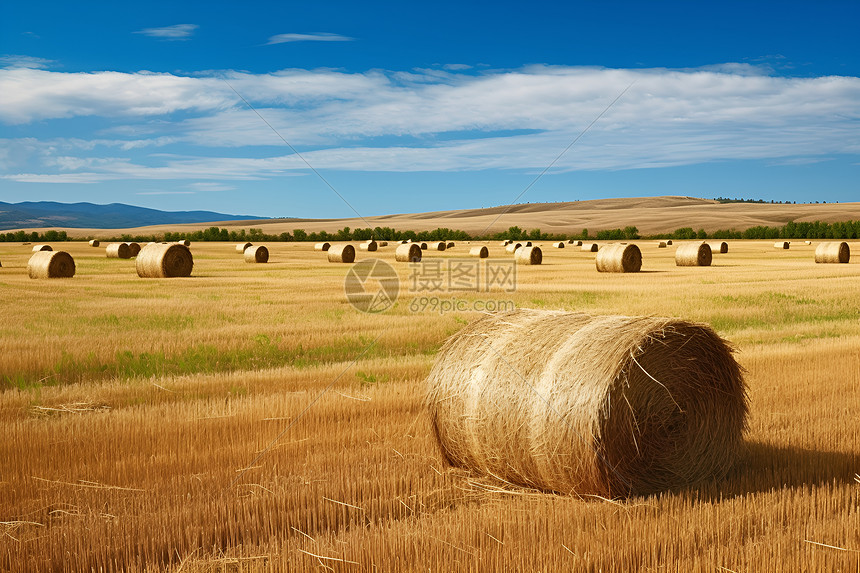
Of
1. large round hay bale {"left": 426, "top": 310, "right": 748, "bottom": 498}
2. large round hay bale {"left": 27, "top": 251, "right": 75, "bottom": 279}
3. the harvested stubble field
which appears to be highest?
large round hay bale {"left": 27, "top": 251, "right": 75, "bottom": 279}

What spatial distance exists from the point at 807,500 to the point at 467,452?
2739 mm

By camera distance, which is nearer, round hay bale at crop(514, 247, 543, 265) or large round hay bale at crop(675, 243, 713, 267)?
large round hay bale at crop(675, 243, 713, 267)

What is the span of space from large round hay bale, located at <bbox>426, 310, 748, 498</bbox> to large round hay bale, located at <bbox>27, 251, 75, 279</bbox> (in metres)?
24.6

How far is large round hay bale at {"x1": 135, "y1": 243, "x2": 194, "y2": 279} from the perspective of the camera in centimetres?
2880

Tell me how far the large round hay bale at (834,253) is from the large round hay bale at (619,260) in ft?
40.4

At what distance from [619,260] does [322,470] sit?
26.5 m

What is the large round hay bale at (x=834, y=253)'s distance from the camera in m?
38.2

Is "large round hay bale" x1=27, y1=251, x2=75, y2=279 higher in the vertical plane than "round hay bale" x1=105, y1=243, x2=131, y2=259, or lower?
lower

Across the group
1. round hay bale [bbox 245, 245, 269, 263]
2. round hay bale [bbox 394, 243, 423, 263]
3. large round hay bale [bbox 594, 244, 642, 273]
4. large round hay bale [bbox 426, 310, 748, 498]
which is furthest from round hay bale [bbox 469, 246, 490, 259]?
large round hay bale [bbox 426, 310, 748, 498]

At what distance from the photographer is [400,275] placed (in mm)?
31266

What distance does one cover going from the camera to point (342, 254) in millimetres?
40969

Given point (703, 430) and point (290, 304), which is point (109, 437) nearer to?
point (703, 430)

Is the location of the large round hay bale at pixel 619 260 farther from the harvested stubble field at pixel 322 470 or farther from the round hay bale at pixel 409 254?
the harvested stubble field at pixel 322 470

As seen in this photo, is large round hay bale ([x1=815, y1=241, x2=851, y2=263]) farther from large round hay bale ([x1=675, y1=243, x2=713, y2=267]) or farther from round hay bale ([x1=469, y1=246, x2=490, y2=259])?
round hay bale ([x1=469, y1=246, x2=490, y2=259])
